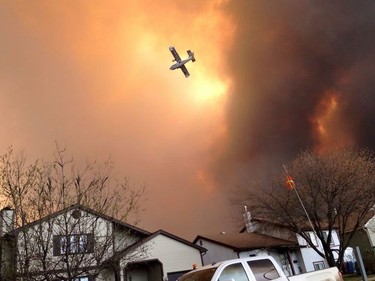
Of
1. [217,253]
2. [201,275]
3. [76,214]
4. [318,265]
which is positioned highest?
[76,214]

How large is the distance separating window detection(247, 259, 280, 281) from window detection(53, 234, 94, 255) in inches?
251

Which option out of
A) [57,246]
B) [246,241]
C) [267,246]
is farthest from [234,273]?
[246,241]

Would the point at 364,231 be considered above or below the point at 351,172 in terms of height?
below

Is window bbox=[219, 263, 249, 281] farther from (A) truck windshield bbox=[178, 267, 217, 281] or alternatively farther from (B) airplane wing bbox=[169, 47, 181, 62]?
(B) airplane wing bbox=[169, 47, 181, 62]

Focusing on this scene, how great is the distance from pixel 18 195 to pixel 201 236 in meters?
29.2

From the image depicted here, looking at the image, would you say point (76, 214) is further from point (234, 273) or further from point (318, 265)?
point (318, 265)

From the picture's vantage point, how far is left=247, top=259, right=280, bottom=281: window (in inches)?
350

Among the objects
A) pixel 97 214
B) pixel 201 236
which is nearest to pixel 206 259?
pixel 201 236

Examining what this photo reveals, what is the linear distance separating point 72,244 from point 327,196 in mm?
25188

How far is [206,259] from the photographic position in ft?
128

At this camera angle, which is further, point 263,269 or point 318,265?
point 318,265

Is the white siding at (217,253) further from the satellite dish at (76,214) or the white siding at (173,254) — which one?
the satellite dish at (76,214)

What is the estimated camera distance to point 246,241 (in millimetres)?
38375

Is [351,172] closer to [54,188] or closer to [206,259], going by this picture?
[206,259]
